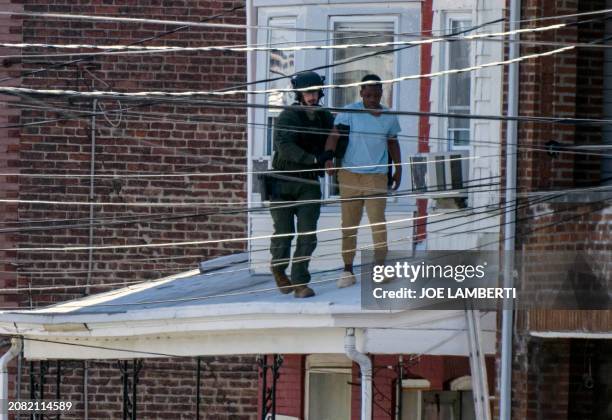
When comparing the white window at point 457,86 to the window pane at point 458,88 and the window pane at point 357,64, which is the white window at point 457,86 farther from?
the window pane at point 357,64

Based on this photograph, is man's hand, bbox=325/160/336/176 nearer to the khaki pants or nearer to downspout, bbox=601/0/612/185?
the khaki pants

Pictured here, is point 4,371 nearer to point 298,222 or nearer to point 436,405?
point 298,222

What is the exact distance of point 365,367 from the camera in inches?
552

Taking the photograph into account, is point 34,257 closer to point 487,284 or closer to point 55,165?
point 55,165

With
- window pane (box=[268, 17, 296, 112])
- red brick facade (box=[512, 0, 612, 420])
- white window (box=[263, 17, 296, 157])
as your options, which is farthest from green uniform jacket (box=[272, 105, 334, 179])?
window pane (box=[268, 17, 296, 112])

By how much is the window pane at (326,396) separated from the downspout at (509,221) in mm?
5231

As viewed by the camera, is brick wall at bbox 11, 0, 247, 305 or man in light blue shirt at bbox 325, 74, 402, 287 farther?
brick wall at bbox 11, 0, 247, 305

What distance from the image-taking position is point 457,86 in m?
16.1

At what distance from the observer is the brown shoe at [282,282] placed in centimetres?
1466

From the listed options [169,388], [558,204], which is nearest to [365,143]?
[558,204]

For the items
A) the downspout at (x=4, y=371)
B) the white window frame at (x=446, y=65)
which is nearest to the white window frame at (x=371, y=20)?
the white window frame at (x=446, y=65)

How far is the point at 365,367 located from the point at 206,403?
243 inches

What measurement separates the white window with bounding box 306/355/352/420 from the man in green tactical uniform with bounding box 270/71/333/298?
4435 millimetres

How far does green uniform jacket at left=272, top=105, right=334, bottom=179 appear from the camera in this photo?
46.8 feet
